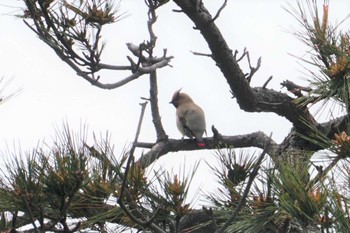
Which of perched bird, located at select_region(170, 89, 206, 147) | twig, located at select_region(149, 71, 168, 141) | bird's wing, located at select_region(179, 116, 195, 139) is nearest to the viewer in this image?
twig, located at select_region(149, 71, 168, 141)

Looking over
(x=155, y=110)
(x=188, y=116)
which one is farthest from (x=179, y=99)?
(x=155, y=110)

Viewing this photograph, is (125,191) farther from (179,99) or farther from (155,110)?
(179,99)

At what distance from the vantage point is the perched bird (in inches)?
216

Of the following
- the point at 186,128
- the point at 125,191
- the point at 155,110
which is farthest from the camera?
the point at 186,128

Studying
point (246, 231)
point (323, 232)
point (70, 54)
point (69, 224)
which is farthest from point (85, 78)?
point (323, 232)

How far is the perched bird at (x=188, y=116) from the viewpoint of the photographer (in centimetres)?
549

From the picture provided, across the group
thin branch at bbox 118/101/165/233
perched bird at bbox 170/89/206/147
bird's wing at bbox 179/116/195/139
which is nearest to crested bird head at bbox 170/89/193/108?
perched bird at bbox 170/89/206/147

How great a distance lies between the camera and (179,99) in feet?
21.5

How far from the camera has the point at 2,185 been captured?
9.11 feet

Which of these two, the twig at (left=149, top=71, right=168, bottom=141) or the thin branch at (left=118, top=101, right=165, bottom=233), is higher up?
the twig at (left=149, top=71, right=168, bottom=141)

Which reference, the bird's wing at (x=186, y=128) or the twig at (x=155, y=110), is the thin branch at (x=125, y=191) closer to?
the twig at (x=155, y=110)

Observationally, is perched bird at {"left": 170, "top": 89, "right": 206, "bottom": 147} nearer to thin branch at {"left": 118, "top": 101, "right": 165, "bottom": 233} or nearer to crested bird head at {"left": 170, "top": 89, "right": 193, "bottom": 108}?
crested bird head at {"left": 170, "top": 89, "right": 193, "bottom": 108}

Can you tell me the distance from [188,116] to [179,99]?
591mm

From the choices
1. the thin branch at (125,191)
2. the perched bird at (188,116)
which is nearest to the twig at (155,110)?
the perched bird at (188,116)
